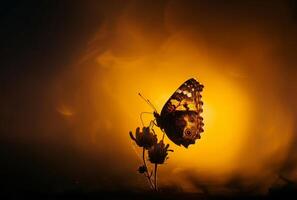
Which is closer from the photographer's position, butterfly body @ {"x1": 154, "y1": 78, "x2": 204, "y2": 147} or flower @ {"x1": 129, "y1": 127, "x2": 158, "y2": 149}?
flower @ {"x1": 129, "y1": 127, "x2": 158, "y2": 149}

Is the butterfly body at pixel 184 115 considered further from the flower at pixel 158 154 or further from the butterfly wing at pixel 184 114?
the flower at pixel 158 154

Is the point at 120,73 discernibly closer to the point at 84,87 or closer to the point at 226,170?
the point at 84,87

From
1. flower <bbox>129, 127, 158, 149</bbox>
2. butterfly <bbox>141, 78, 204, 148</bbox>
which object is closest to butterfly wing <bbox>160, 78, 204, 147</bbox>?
butterfly <bbox>141, 78, 204, 148</bbox>

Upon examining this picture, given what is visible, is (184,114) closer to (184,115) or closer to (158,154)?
(184,115)

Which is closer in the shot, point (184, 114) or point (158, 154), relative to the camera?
point (158, 154)

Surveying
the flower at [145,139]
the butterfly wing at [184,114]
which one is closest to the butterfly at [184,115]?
the butterfly wing at [184,114]

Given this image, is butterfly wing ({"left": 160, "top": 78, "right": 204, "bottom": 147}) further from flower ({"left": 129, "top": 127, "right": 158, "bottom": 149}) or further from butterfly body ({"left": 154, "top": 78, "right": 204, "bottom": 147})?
flower ({"left": 129, "top": 127, "right": 158, "bottom": 149})

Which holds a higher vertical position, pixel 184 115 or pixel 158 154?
pixel 184 115

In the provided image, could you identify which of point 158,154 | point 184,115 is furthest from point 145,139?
point 184,115
